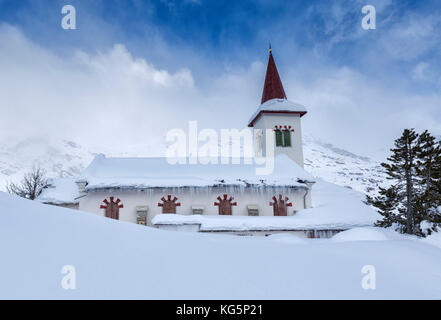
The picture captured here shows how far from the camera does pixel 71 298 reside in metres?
2.68

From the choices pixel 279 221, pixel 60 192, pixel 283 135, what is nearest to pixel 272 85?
pixel 283 135

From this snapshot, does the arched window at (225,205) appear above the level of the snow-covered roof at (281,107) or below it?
below

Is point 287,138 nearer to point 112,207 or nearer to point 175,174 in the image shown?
point 175,174

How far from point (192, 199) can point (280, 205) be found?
235 inches

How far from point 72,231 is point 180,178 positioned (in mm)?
13351

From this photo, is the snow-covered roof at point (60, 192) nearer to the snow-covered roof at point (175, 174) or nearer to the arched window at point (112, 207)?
the arched window at point (112, 207)

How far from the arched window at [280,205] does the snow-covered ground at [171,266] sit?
12773mm

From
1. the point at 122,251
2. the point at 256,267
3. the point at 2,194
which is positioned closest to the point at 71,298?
the point at 122,251

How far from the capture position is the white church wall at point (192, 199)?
650 inches

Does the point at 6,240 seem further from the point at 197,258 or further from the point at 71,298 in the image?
the point at 197,258

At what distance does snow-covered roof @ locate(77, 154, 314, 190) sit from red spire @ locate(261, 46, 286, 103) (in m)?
11.4

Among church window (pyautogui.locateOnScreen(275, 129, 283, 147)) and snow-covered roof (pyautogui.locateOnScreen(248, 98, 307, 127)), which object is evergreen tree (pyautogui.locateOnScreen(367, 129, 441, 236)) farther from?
snow-covered roof (pyautogui.locateOnScreen(248, 98, 307, 127))

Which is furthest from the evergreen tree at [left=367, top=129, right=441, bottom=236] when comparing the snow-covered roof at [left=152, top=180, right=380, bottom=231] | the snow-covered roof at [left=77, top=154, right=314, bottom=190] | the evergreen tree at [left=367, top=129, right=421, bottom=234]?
the snow-covered roof at [left=77, top=154, right=314, bottom=190]

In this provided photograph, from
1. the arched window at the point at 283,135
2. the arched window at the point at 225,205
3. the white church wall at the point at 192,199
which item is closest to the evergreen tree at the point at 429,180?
the white church wall at the point at 192,199
